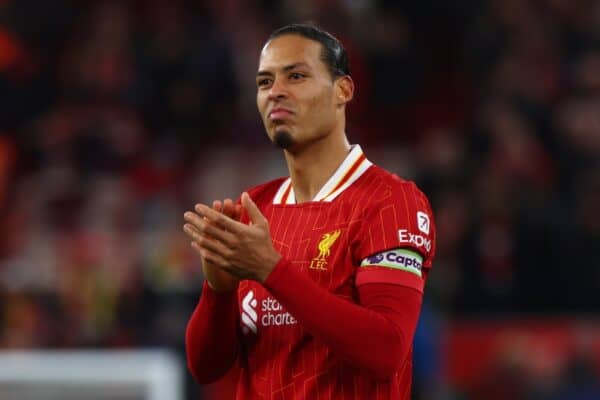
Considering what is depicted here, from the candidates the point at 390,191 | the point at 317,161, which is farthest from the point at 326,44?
the point at 390,191

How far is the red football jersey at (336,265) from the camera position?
320 cm

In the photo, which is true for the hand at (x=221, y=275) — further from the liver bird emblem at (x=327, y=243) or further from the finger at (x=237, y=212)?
the liver bird emblem at (x=327, y=243)

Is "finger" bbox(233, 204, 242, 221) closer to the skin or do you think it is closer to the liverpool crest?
the skin

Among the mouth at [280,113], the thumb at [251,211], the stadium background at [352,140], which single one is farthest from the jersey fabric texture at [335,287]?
the stadium background at [352,140]

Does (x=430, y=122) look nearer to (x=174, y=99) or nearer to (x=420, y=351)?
(x=174, y=99)

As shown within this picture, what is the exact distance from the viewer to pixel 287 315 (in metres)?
3.30

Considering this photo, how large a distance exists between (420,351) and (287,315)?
178 inches

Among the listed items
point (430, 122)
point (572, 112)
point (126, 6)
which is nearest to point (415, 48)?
point (430, 122)

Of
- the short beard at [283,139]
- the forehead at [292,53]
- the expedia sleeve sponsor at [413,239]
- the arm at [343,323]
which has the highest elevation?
the forehead at [292,53]

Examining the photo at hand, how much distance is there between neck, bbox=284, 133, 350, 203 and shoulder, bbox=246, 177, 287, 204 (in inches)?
5.6

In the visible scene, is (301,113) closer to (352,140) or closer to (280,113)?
(280,113)

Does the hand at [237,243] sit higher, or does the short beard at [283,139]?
the short beard at [283,139]

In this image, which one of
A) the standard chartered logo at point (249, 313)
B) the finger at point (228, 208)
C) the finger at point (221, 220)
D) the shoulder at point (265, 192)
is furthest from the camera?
the shoulder at point (265, 192)

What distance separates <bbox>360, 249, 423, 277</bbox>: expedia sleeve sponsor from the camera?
316 cm
